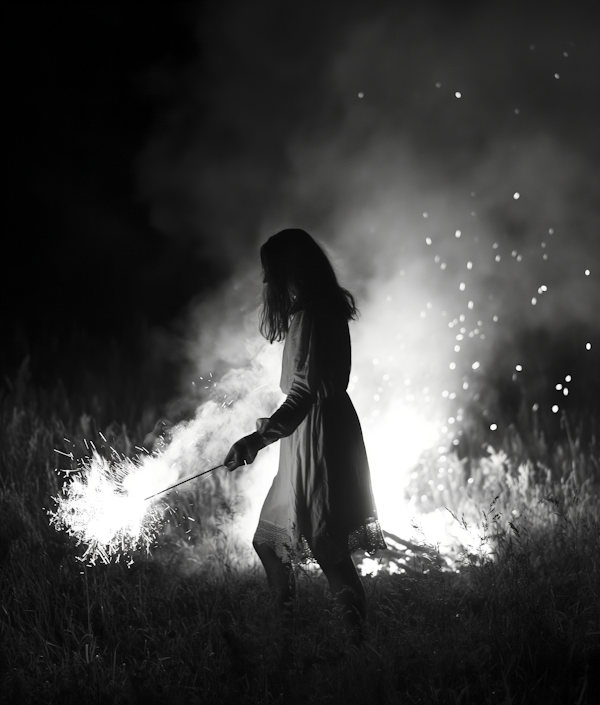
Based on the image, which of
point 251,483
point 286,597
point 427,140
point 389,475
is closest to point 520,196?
point 427,140

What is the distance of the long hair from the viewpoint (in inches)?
115

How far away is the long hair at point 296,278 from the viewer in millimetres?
2926

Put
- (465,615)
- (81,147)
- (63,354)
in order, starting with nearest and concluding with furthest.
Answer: (465,615), (63,354), (81,147)

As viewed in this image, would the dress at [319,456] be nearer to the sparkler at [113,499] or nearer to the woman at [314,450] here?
Result: the woman at [314,450]

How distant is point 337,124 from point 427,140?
70 centimetres

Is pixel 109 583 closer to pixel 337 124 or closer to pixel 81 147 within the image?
pixel 337 124

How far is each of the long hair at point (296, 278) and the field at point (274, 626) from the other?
973mm

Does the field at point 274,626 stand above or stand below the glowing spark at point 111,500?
below

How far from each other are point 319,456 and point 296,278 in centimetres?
67

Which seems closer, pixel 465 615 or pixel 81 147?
pixel 465 615

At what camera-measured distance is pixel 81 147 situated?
8.52m

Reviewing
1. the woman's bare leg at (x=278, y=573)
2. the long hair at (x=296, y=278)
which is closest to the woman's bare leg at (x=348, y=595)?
the woman's bare leg at (x=278, y=573)

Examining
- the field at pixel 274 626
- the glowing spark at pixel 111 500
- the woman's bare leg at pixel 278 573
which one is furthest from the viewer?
the glowing spark at pixel 111 500

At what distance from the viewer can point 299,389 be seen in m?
2.79
